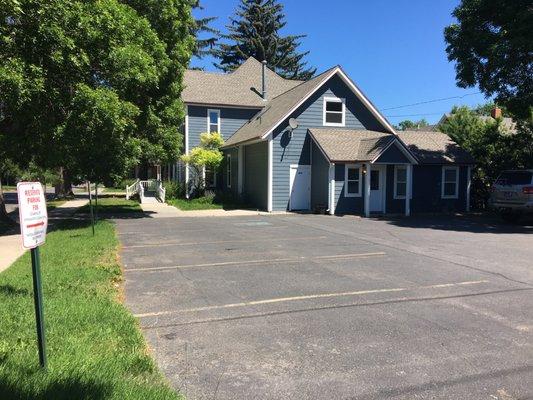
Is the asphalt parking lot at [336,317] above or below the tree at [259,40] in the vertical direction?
below

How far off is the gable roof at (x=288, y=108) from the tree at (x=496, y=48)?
5.13 m

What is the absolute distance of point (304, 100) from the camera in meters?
22.9

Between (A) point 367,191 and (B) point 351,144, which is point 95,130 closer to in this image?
(A) point 367,191

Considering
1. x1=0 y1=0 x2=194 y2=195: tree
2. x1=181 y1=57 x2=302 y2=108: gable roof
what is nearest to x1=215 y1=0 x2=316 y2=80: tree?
x1=181 y1=57 x2=302 y2=108: gable roof

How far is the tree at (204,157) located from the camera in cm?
2614

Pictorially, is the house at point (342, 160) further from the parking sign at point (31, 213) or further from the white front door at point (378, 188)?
the parking sign at point (31, 213)

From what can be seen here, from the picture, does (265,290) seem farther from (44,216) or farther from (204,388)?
(44,216)

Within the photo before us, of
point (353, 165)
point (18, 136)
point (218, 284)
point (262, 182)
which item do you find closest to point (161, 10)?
point (18, 136)

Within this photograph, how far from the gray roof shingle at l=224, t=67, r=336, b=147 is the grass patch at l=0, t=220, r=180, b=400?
15.8 m

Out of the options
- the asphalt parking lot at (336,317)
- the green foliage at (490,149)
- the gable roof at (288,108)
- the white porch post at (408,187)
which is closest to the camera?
the asphalt parking lot at (336,317)

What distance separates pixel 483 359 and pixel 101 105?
11182mm

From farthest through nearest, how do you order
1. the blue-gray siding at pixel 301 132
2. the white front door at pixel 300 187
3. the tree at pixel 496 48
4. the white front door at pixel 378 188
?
1. the white front door at pixel 300 187
2. the blue-gray siding at pixel 301 132
3. the white front door at pixel 378 188
4. the tree at pixel 496 48

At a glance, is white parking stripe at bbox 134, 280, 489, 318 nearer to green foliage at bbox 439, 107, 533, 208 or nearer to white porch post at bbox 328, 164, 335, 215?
white porch post at bbox 328, 164, 335, 215

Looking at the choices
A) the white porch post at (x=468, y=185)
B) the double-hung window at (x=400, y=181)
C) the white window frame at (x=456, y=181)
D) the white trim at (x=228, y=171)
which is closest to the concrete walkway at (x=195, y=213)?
the white trim at (x=228, y=171)
